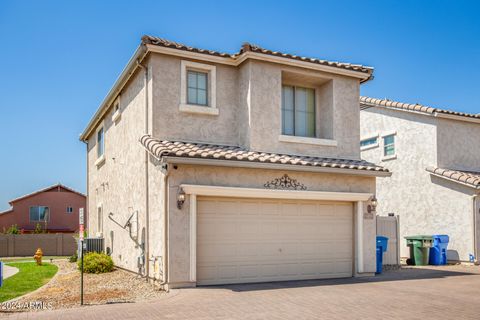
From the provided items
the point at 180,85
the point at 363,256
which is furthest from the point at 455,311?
the point at 180,85

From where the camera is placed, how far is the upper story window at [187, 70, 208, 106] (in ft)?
47.1

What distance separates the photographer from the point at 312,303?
10.4 meters

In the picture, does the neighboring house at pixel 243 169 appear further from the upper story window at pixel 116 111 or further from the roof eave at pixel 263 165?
the upper story window at pixel 116 111

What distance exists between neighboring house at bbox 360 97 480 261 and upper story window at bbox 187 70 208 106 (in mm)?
10424

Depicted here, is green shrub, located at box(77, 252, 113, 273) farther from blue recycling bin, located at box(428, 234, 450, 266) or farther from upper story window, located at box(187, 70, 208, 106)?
blue recycling bin, located at box(428, 234, 450, 266)

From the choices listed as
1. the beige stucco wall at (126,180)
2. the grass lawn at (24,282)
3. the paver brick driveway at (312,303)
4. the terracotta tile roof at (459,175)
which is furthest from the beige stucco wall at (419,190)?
the grass lawn at (24,282)

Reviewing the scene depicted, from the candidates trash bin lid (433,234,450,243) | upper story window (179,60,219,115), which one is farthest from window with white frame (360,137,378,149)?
upper story window (179,60,219,115)

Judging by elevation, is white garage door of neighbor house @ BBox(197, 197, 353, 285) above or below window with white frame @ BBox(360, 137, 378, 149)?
below

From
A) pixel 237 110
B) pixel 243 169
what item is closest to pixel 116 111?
→ pixel 237 110

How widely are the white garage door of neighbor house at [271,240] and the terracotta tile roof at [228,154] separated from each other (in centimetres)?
119

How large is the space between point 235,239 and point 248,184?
148 centimetres

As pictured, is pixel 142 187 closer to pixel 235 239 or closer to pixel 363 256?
pixel 235 239

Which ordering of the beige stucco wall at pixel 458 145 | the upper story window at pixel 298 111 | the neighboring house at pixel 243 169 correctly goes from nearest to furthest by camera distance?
the neighboring house at pixel 243 169, the upper story window at pixel 298 111, the beige stucco wall at pixel 458 145

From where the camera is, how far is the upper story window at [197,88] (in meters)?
14.4
